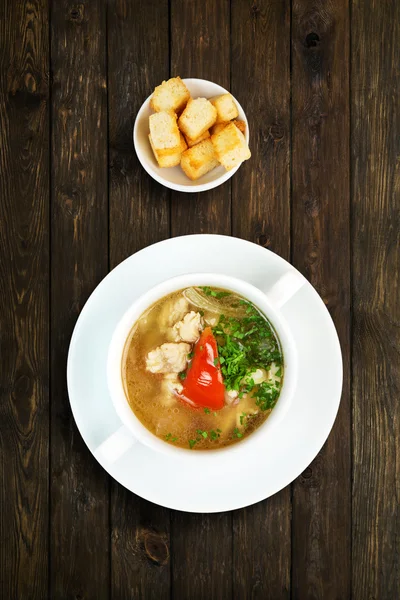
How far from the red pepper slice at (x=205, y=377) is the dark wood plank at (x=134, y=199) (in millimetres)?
440

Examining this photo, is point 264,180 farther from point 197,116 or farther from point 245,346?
point 245,346

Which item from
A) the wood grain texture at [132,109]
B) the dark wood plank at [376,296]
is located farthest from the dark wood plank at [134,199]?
the dark wood plank at [376,296]

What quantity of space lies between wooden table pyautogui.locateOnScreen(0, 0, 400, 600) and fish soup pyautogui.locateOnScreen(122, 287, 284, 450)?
325mm

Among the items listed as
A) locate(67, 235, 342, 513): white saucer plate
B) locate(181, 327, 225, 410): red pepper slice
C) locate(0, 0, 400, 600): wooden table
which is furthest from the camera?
locate(0, 0, 400, 600): wooden table

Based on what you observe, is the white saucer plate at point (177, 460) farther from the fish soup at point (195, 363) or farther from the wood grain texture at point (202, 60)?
the wood grain texture at point (202, 60)

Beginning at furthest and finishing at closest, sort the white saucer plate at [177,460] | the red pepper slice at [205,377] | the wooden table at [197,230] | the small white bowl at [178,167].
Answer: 1. the wooden table at [197,230]
2. the small white bowl at [178,167]
3. the white saucer plate at [177,460]
4. the red pepper slice at [205,377]

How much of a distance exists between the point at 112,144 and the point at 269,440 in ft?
3.18

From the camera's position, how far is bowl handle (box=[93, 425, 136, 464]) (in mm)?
1685

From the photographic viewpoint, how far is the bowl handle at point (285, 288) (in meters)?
1.62

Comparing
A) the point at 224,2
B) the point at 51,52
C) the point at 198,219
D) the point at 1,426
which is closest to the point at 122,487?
the point at 1,426

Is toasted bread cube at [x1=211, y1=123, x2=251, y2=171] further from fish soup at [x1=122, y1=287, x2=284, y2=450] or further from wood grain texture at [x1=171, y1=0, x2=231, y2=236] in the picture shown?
fish soup at [x1=122, y1=287, x2=284, y2=450]

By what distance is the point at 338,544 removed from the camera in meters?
1.93

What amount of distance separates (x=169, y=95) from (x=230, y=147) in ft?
0.76

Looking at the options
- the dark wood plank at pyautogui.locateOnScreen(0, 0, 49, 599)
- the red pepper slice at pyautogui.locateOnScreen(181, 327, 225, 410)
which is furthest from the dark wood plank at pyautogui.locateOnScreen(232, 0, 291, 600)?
the dark wood plank at pyautogui.locateOnScreen(0, 0, 49, 599)
